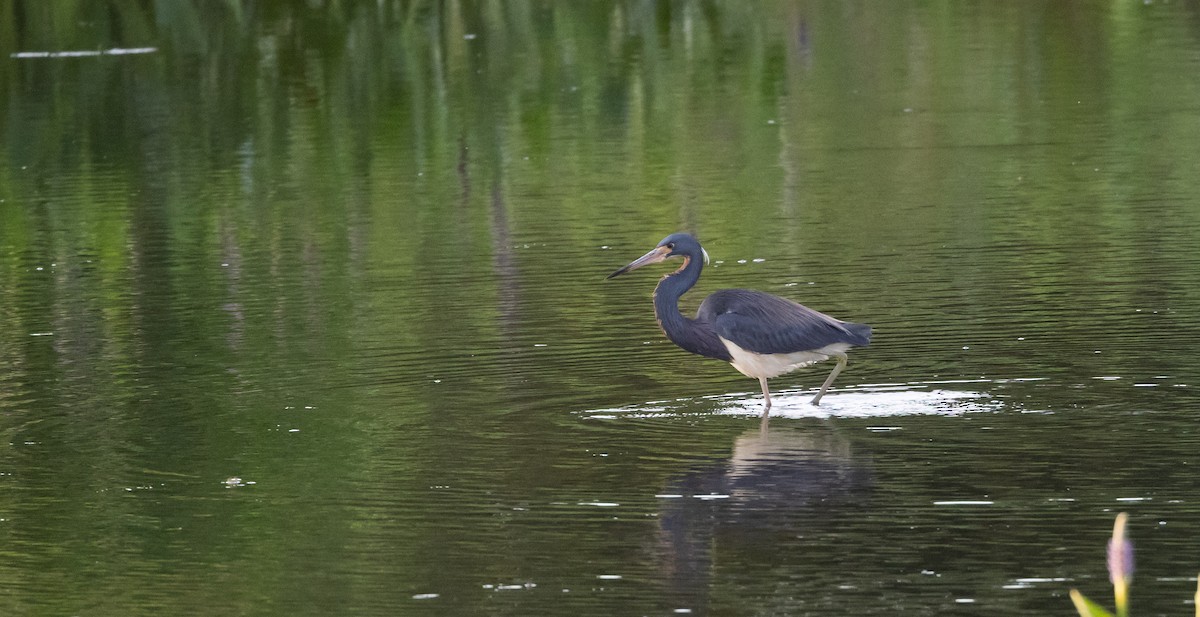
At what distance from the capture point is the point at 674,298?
1101 centimetres

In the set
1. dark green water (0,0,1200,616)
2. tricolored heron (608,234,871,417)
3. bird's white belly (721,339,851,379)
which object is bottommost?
dark green water (0,0,1200,616)

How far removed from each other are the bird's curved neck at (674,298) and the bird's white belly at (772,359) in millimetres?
293

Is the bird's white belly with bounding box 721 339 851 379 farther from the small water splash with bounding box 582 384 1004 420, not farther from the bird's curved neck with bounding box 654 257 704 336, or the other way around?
the bird's curved neck with bounding box 654 257 704 336

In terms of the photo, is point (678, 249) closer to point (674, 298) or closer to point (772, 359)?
point (674, 298)

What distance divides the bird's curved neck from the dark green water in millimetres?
342

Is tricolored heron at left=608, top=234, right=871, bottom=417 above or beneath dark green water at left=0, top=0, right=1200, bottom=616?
above

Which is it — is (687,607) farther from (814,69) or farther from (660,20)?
(660,20)

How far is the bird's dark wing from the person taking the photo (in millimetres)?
10484

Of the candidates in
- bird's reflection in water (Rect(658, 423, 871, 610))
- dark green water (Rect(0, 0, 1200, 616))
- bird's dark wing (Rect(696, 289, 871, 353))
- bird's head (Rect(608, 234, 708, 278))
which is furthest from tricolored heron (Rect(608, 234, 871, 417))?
bird's reflection in water (Rect(658, 423, 871, 610))

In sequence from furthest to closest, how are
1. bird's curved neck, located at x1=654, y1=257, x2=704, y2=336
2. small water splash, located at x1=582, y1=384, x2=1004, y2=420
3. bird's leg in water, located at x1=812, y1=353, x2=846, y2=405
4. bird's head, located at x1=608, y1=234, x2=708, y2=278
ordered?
1. bird's head, located at x1=608, y1=234, x2=708, y2=278
2. bird's curved neck, located at x1=654, y1=257, x2=704, y2=336
3. bird's leg in water, located at x1=812, y1=353, x2=846, y2=405
4. small water splash, located at x1=582, y1=384, x2=1004, y2=420

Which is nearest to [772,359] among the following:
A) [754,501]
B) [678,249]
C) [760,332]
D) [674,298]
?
[760,332]

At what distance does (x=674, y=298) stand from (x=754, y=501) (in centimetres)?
239

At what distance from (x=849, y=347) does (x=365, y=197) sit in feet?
31.4

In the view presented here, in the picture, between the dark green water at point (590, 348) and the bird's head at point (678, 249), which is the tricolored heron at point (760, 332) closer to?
the bird's head at point (678, 249)
